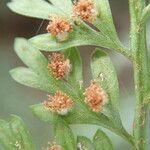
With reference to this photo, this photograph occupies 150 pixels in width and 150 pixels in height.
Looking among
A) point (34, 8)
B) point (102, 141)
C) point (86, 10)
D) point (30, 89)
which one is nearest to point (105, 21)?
point (86, 10)

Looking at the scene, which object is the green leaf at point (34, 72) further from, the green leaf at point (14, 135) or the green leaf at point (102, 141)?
the green leaf at point (102, 141)

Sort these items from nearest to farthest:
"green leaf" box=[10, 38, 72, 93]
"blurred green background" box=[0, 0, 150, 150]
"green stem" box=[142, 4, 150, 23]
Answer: "green stem" box=[142, 4, 150, 23]
"green leaf" box=[10, 38, 72, 93]
"blurred green background" box=[0, 0, 150, 150]

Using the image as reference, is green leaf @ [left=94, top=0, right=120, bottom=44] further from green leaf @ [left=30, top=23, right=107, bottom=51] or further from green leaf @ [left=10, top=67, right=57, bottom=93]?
green leaf @ [left=10, top=67, right=57, bottom=93]

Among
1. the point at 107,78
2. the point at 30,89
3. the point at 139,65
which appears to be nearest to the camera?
the point at 139,65

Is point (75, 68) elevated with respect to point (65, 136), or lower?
elevated

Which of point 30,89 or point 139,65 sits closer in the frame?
point 139,65

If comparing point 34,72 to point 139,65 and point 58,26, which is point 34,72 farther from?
point 139,65

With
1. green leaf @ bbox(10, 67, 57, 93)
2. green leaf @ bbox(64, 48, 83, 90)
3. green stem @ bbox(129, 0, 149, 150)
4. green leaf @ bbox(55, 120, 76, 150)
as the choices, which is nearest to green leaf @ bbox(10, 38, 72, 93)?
green leaf @ bbox(10, 67, 57, 93)

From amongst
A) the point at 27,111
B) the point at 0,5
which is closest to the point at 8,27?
the point at 0,5
